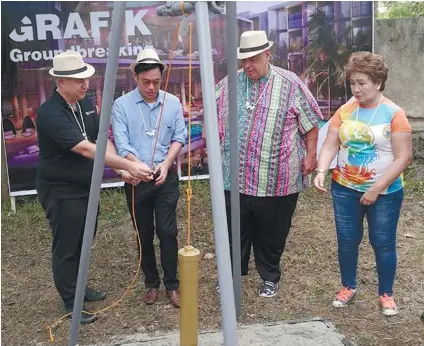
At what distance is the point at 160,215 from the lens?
3496 millimetres

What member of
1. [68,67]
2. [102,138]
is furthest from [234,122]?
[68,67]

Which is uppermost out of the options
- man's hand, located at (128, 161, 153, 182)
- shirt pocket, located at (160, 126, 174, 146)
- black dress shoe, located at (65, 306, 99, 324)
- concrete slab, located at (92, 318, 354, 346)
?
shirt pocket, located at (160, 126, 174, 146)

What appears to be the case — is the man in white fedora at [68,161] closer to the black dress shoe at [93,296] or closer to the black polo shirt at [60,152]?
the black polo shirt at [60,152]

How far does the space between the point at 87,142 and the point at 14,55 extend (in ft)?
8.72

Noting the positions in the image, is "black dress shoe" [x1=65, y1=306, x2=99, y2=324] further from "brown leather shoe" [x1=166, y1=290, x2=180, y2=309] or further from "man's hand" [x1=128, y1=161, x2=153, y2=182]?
"man's hand" [x1=128, y1=161, x2=153, y2=182]

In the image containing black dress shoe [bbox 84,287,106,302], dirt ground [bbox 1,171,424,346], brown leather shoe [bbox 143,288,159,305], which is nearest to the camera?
dirt ground [bbox 1,171,424,346]

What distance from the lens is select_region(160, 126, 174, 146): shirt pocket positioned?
3506 mm

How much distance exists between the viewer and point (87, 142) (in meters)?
3.15

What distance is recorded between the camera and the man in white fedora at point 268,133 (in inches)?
133

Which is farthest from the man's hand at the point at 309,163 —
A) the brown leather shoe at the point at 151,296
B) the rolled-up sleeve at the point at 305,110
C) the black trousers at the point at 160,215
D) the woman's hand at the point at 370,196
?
the brown leather shoe at the point at 151,296

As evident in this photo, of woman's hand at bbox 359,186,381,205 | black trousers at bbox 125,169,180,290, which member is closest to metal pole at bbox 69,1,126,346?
black trousers at bbox 125,169,180,290

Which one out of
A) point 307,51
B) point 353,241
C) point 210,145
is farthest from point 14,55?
point 210,145

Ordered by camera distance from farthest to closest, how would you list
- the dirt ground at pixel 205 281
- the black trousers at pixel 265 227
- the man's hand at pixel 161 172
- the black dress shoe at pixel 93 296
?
the black dress shoe at pixel 93 296
the black trousers at pixel 265 227
the dirt ground at pixel 205 281
the man's hand at pixel 161 172

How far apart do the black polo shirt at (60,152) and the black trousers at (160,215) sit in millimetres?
333
